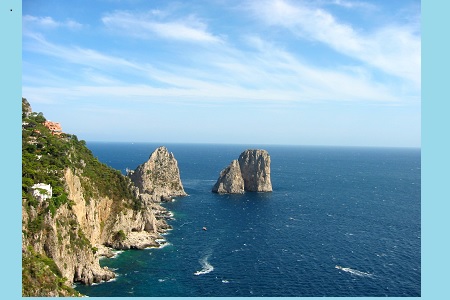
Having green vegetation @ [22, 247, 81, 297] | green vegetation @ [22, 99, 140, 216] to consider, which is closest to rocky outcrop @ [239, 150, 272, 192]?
green vegetation @ [22, 99, 140, 216]

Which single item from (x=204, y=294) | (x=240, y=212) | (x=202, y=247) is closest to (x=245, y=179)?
(x=240, y=212)

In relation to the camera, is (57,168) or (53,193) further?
(57,168)

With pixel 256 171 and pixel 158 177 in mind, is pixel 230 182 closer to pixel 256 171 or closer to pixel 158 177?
pixel 256 171

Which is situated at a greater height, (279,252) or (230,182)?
(230,182)

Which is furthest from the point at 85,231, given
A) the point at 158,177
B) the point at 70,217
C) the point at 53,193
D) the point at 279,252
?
the point at 158,177

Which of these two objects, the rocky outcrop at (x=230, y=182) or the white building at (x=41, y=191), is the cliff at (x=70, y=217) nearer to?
the white building at (x=41, y=191)
